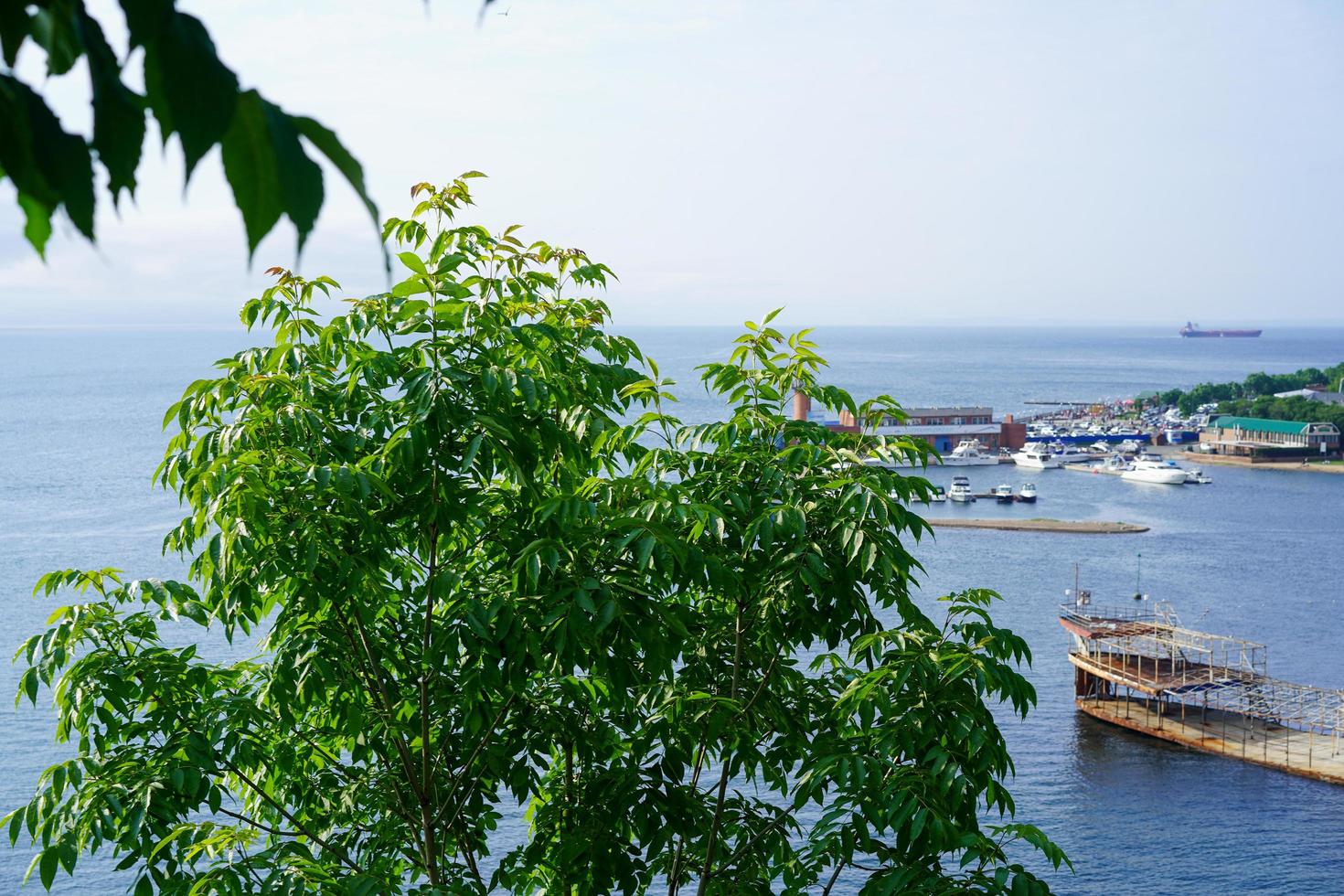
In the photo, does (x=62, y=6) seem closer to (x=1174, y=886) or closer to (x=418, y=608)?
(x=418, y=608)

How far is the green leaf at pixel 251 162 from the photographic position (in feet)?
3.77

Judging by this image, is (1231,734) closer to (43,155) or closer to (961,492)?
(961,492)

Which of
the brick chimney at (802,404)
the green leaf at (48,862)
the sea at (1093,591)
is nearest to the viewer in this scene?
the green leaf at (48,862)

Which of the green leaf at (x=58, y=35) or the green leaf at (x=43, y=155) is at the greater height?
the green leaf at (x=58, y=35)

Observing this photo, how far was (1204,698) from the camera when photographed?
135ft

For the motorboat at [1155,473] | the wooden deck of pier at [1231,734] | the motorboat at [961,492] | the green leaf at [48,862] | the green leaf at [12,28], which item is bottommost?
the wooden deck of pier at [1231,734]

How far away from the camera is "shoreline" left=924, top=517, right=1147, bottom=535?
214 ft

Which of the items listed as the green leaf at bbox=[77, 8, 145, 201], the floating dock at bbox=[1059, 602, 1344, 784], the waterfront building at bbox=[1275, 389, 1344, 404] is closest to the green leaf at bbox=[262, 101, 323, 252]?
the green leaf at bbox=[77, 8, 145, 201]

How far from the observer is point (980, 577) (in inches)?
2100

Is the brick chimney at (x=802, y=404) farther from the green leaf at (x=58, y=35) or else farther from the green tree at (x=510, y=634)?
the green leaf at (x=58, y=35)

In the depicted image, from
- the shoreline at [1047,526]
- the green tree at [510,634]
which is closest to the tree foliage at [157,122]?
the green tree at [510,634]

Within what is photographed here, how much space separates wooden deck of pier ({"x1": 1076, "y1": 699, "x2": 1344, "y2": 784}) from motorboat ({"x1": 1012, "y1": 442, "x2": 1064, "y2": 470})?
148 ft

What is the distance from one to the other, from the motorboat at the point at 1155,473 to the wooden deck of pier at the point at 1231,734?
41172 millimetres

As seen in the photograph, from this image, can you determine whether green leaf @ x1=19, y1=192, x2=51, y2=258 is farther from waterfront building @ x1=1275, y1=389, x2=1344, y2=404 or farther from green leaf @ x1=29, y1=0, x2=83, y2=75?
waterfront building @ x1=1275, y1=389, x2=1344, y2=404
